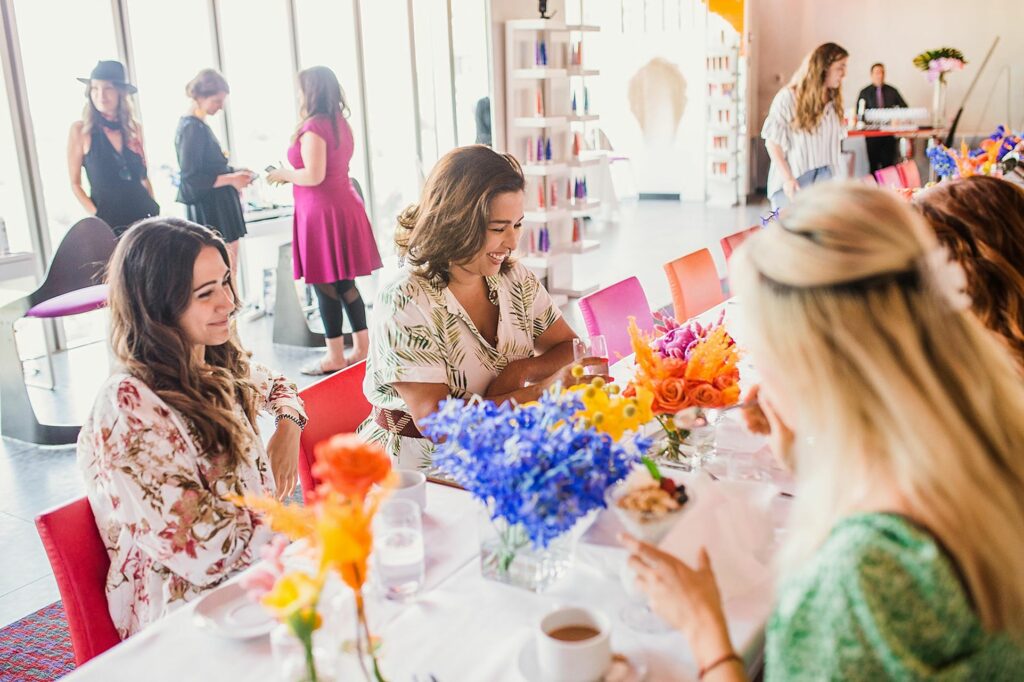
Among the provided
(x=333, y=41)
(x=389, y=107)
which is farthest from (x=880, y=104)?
(x=333, y=41)

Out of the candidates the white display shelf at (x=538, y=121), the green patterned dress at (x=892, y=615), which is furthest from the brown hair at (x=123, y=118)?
the green patterned dress at (x=892, y=615)

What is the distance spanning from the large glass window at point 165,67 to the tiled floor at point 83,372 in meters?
1.28

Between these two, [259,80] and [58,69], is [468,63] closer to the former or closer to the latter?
[259,80]

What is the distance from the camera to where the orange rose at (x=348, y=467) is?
94 centimetres

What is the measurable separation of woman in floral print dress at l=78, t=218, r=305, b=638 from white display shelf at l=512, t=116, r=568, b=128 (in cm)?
478

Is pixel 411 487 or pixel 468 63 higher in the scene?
pixel 468 63

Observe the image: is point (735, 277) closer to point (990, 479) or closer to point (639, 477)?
point (990, 479)

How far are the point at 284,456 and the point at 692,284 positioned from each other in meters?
2.00

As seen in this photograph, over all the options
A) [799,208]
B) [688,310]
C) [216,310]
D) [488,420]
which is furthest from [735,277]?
[688,310]

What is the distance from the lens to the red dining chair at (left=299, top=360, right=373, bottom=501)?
2.20 meters

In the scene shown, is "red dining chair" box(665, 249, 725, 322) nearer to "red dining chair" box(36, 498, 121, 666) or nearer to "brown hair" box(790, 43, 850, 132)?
"red dining chair" box(36, 498, 121, 666)

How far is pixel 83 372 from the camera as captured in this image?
18.5ft

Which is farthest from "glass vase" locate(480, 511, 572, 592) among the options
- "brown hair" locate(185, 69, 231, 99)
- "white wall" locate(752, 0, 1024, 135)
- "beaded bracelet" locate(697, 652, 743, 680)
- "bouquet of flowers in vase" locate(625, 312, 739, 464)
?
"white wall" locate(752, 0, 1024, 135)

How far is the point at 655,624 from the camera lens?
4.46ft
